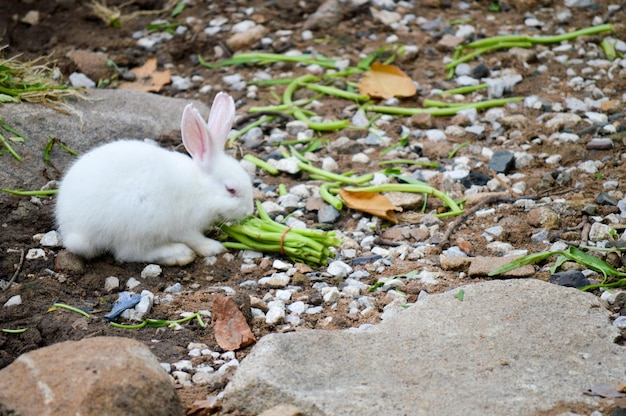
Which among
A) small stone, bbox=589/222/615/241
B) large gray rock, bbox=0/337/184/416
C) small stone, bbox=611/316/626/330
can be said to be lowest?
small stone, bbox=589/222/615/241

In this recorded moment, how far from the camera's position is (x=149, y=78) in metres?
7.41

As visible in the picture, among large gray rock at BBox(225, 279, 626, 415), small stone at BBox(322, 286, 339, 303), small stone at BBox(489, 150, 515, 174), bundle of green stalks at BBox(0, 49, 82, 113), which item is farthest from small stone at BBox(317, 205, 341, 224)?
bundle of green stalks at BBox(0, 49, 82, 113)

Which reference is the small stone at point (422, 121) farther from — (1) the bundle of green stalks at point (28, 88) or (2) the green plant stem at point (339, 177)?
(1) the bundle of green stalks at point (28, 88)

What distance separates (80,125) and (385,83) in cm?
248

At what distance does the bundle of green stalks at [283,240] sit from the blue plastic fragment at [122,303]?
0.83 meters

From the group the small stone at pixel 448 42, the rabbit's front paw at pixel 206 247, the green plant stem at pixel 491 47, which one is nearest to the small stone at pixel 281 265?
the rabbit's front paw at pixel 206 247

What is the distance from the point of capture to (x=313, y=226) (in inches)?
218

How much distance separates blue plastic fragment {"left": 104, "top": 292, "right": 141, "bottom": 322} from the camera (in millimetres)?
4441

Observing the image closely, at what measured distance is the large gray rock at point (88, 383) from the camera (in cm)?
309

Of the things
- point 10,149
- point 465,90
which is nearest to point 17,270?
point 10,149

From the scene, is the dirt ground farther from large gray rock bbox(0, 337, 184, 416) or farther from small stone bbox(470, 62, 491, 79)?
large gray rock bbox(0, 337, 184, 416)

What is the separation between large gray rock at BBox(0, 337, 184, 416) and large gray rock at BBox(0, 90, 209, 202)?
7.77 ft

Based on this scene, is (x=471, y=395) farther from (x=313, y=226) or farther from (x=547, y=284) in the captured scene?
(x=313, y=226)

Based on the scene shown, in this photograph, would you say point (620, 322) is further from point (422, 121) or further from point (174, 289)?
point (422, 121)
